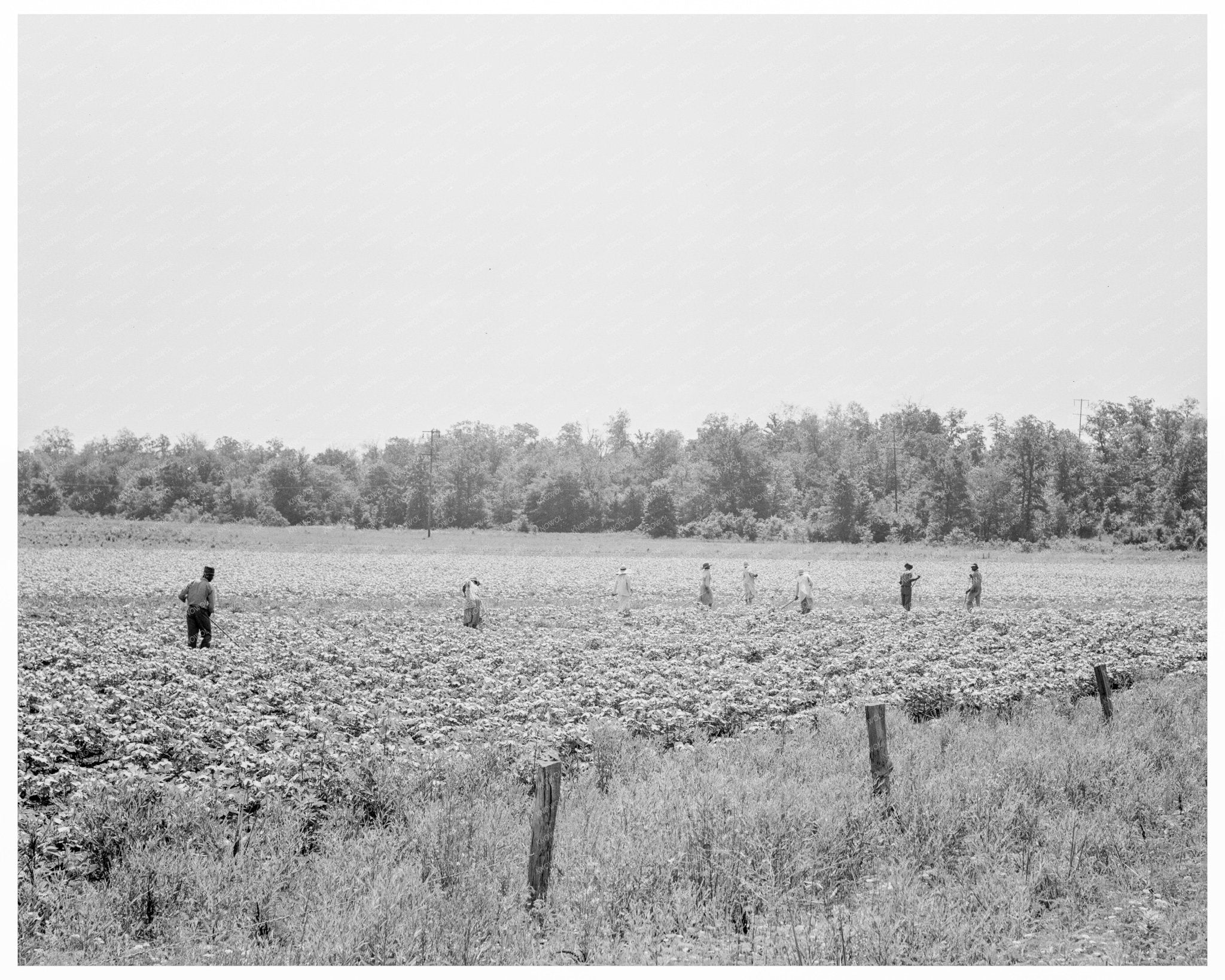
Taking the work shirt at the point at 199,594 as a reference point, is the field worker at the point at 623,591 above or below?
below

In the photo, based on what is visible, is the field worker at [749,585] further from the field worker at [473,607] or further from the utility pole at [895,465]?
the utility pole at [895,465]

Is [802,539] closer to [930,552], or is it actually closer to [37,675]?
[930,552]

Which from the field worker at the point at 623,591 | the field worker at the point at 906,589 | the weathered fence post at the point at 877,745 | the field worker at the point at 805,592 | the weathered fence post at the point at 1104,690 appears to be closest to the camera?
the weathered fence post at the point at 877,745

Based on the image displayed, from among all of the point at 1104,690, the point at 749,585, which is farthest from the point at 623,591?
the point at 1104,690

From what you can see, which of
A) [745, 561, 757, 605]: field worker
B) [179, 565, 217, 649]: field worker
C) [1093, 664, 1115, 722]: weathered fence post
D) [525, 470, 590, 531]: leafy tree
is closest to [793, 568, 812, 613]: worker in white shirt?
[745, 561, 757, 605]: field worker

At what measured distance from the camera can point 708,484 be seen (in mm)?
79125

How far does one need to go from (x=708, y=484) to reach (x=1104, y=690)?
66.5m

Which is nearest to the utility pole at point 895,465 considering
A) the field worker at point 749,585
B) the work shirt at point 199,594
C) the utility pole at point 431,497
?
the utility pole at point 431,497

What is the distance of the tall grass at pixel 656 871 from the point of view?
19.4 feet

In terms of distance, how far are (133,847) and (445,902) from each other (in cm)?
257

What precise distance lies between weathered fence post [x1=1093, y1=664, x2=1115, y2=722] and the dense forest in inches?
1408

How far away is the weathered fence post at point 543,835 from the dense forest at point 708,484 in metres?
44.9

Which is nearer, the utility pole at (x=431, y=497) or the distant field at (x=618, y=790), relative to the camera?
the distant field at (x=618, y=790)

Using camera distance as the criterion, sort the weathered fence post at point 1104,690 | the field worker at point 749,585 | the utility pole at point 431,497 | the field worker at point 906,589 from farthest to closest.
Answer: the utility pole at point 431,497 → the field worker at point 749,585 → the field worker at point 906,589 → the weathered fence post at point 1104,690
